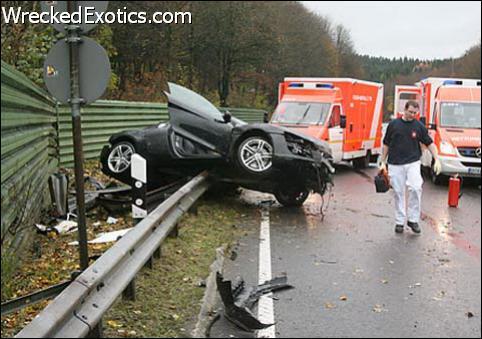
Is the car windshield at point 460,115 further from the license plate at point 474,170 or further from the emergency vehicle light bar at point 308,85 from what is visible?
the emergency vehicle light bar at point 308,85

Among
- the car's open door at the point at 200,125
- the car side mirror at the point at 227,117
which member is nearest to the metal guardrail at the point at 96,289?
the car's open door at the point at 200,125

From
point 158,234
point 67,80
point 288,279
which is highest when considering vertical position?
point 67,80

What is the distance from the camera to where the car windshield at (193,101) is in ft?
30.9

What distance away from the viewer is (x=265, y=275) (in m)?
6.22

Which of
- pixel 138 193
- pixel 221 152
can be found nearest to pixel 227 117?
pixel 221 152

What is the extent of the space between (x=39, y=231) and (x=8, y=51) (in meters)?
2.46

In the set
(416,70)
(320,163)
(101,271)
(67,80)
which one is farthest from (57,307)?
(320,163)

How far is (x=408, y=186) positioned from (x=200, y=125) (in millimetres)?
3468

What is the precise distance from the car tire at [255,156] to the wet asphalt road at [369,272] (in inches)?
32.9

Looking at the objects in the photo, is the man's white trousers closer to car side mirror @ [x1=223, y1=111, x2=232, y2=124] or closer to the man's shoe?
the man's shoe

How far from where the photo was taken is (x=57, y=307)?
3275 mm

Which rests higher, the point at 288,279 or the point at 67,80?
the point at 67,80

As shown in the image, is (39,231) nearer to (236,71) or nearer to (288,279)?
(288,279)

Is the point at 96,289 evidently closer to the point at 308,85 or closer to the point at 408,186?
the point at 408,186
